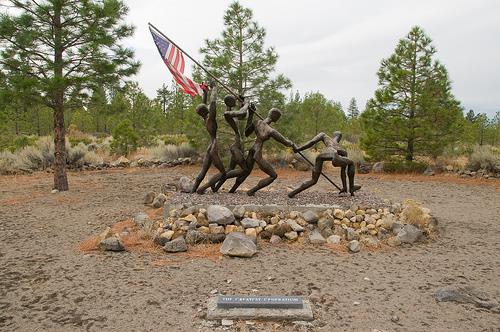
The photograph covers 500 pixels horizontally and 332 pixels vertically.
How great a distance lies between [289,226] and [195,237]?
1.53 m

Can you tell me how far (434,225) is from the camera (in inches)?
268

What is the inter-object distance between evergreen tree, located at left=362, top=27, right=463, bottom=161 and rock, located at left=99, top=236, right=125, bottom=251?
38.6 feet

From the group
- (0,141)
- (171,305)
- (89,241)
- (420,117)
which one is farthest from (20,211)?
(420,117)

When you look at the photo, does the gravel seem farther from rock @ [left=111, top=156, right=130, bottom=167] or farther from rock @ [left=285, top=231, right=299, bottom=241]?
rock @ [left=111, top=156, right=130, bottom=167]

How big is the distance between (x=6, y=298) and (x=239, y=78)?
11569mm

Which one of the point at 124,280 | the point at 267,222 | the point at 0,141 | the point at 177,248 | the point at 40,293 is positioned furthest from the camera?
the point at 0,141

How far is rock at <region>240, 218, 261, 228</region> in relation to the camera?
20.8ft

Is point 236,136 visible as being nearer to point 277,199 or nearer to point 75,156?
point 277,199

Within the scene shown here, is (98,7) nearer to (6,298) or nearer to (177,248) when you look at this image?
(177,248)

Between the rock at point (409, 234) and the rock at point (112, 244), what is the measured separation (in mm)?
4304

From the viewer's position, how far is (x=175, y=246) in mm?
5684

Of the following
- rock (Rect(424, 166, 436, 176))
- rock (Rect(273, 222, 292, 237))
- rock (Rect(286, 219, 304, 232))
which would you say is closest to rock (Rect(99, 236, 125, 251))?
rock (Rect(273, 222, 292, 237))

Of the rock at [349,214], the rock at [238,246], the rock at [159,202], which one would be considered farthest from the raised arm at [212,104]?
the rock at [349,214]

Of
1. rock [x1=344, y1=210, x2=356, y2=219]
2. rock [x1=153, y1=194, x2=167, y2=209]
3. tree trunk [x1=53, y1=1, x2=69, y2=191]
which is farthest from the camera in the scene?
tree trunk [x1=53, y1=1, x2=69, y2=191]
